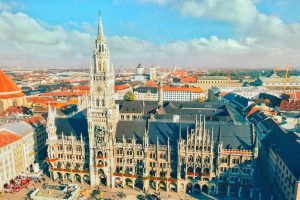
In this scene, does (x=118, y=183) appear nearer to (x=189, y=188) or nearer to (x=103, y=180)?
(x=103, y=180)

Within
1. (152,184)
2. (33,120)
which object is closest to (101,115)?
(152,184)

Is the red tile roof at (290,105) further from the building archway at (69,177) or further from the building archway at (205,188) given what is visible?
the building archway at (69,177)

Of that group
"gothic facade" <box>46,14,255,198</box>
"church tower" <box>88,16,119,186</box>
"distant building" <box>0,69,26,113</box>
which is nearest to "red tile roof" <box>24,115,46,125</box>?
"gothic facade" <box>46,14,255,198</box>

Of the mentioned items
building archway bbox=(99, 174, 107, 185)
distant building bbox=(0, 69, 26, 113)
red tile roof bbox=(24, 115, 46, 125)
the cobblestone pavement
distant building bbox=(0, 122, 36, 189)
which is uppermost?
distant building bbox=(0, 69, 26, 113)

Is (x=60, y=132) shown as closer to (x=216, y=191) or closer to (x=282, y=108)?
(x=216, y=191)

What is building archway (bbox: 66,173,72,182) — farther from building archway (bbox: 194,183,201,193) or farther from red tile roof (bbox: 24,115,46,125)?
building archway (bbox: 194,183,201,193)
